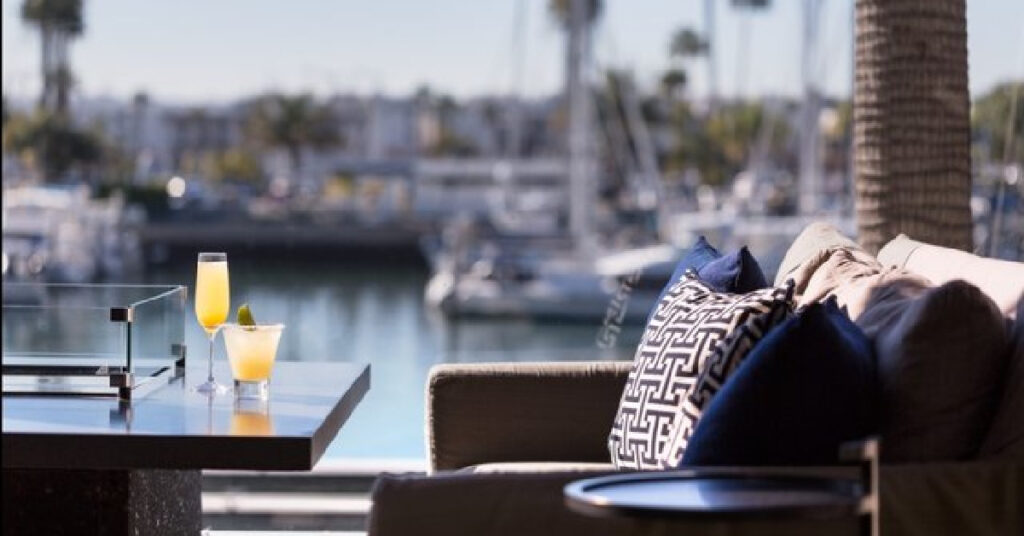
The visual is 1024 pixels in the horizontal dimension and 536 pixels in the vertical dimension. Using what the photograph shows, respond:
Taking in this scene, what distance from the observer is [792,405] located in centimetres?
198

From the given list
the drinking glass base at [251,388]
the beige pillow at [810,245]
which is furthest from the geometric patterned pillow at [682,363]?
the drinking glass base at [251,388]

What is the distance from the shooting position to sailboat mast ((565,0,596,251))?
11544 mm

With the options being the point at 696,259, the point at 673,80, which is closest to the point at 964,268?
the point at 696,259

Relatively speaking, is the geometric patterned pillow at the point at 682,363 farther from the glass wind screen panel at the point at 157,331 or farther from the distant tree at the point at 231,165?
the distant tree at the point at 231,165

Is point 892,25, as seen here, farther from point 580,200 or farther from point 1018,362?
point 580,200

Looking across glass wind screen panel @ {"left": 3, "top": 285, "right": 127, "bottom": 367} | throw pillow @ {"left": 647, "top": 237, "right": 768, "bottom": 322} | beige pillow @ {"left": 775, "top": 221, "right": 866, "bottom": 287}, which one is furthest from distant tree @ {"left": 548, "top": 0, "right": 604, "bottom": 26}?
glass wind screen panel @ {"left": 3, "top": 285, "right": 127, "bottom": 367}

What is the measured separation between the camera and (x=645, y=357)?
2.47 m

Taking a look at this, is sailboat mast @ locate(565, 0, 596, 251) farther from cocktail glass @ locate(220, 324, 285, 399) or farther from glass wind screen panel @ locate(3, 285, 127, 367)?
cocktail glass @ locate(220, 324, 285, 399)

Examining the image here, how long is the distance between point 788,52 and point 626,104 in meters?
2.31

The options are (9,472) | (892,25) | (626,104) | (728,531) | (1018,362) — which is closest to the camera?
(728,531)

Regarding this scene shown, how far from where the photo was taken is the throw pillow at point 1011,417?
197cm

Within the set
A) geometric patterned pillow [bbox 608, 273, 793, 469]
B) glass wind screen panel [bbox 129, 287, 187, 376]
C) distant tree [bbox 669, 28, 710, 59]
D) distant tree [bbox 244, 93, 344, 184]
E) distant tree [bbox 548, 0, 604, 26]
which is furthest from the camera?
distant tree [bbox 244, 93, 344, 184]

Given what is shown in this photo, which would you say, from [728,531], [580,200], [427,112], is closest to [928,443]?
[728,531]

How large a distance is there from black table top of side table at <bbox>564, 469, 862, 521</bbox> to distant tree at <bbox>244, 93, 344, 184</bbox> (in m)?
19.7
